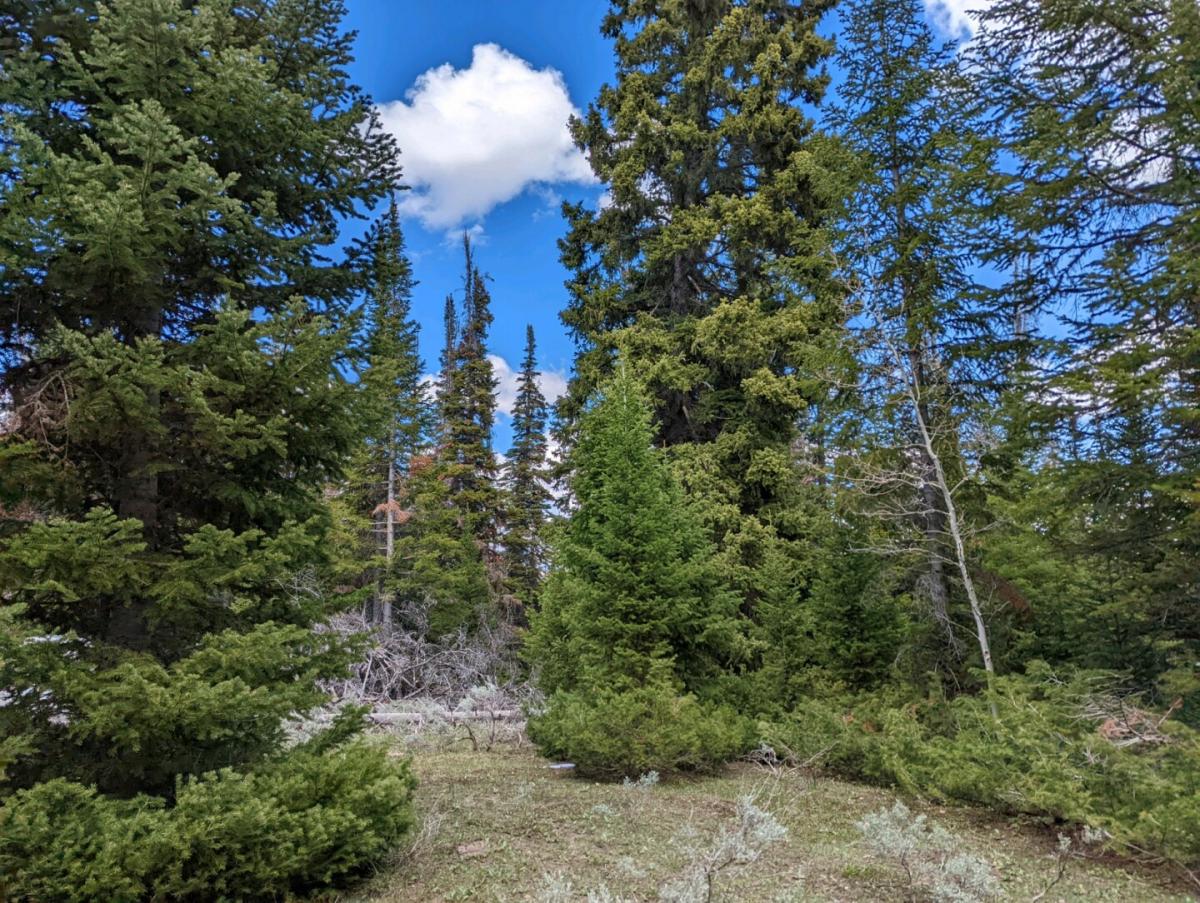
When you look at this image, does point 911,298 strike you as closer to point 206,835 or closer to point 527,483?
point 206,835

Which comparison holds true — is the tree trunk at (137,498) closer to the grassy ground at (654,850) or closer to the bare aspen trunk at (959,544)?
the grassy ground at (654,850)

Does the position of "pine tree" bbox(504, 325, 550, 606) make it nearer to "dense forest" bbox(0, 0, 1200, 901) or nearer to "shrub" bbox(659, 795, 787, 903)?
"dense forest" bbox(0, 0, 1200, 901)

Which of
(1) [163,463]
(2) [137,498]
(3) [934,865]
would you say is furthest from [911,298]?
(2) [137,498]

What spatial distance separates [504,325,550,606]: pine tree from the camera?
77.0ft

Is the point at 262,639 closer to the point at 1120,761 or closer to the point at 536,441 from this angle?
the point at 1120,761

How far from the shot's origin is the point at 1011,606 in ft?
28.0

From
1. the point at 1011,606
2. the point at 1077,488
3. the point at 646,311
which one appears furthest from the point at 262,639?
the point at 646,311

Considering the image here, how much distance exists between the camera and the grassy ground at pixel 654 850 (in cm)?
398

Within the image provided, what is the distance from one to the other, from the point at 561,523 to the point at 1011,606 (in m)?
8.14

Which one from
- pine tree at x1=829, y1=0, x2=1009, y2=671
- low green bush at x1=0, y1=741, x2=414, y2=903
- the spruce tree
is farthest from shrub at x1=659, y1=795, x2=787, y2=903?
pine tree at x1=829, y1=0, x2=1009, y2=671

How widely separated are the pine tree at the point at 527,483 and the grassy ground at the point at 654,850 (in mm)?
15358

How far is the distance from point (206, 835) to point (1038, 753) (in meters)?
6.35

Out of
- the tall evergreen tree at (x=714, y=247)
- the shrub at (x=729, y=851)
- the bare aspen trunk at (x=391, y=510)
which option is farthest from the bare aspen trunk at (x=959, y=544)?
the bare aspen trunk at (x=391, y=510)

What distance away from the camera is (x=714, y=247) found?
14.9m
